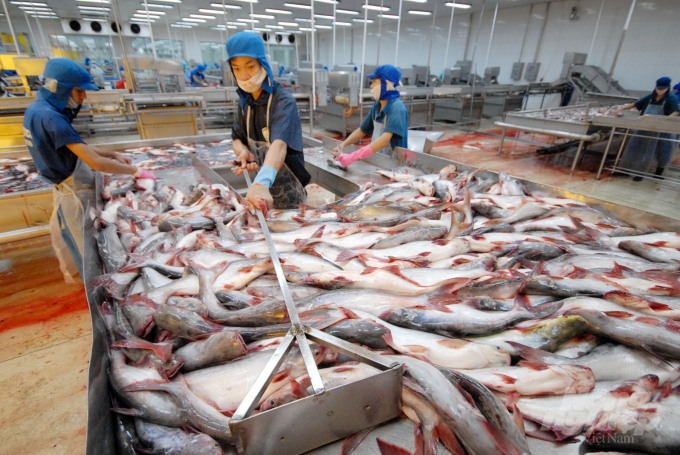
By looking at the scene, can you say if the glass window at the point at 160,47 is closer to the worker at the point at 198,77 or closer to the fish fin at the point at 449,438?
the worker at the point at 198,77

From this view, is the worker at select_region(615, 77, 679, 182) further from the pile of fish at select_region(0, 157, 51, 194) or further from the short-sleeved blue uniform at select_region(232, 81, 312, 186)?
the pile of fish at select_region(0, 157, 51, 194)

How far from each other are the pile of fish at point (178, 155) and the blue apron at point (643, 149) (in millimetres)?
8359

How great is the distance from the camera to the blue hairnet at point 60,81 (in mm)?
2938

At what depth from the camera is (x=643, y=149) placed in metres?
7.04

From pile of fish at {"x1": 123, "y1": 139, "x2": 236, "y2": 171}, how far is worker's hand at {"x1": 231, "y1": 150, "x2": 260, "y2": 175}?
3.67ft

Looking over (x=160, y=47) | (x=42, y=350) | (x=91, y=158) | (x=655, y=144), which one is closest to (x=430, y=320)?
(x=91, y=158)

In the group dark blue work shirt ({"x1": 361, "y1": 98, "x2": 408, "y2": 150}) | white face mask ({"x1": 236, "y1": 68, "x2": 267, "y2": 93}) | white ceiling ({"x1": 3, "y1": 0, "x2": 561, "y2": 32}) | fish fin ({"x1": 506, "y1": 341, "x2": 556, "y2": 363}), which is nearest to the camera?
fish fin ({"x1": 506, "y1": 341, "x2": 556, "y2": 363})

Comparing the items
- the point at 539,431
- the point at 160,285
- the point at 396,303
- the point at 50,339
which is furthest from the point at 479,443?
the point at 50,339

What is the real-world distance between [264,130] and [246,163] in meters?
0.38

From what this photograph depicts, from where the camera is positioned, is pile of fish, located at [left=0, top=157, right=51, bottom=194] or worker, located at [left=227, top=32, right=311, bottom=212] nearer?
worker, located at [left=227, top=32, right=311, bottom=212]

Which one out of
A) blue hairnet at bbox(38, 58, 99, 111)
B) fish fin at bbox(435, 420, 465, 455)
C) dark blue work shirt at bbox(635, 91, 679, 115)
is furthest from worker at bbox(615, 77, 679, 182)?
blue hairnet at bbox(38, 58, 99, 111)

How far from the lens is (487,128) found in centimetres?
1313

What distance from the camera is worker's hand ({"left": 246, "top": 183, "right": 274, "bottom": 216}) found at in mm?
2484

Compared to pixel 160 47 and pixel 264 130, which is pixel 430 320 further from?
pixel 160 47
